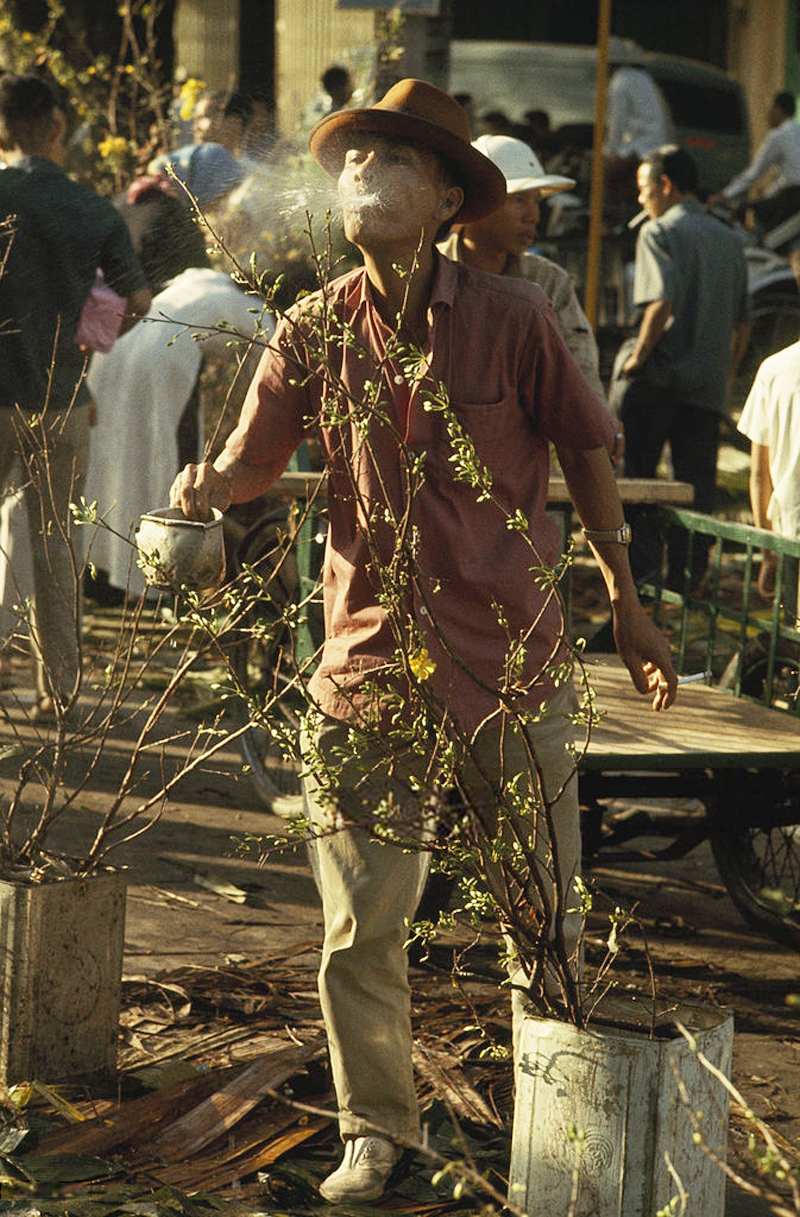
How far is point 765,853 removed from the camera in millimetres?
5410

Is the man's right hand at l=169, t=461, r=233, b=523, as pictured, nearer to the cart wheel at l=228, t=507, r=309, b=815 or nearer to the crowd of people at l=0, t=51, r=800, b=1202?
the crowd of people at l=0, t=51, r=800, b=1202

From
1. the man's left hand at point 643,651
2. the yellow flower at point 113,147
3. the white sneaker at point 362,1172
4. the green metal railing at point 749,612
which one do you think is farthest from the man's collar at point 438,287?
the yellow flower at point 113,147

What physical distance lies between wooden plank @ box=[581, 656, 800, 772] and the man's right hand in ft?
4.00

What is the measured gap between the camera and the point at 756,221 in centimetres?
1562

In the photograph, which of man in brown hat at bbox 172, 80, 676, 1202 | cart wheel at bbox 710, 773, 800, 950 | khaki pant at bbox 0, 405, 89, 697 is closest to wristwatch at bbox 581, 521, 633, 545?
man in brown hat at bbox 172, 80, 676, 1202

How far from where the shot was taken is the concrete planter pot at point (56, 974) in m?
3.96

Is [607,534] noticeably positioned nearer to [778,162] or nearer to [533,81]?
[778,162]

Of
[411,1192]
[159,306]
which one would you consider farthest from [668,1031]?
[159,306]

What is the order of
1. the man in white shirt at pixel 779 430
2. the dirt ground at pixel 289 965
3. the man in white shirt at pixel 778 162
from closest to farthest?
the dirt ground at pixel 289 965
the man in white shirt at pixel 779 430
the man in white shirt at pixel 778 162

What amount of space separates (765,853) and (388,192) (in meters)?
2.63

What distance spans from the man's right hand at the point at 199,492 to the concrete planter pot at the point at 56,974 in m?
0.93

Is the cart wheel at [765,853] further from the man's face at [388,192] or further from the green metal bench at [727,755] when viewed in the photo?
the man's face at [388,192]

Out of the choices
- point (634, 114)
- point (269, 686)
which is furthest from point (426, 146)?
point (634, 114)

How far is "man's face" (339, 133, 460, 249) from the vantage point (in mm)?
3553
